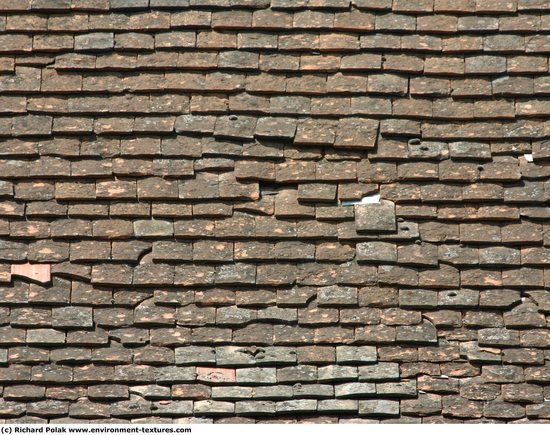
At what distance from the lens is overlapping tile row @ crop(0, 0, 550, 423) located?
22.8 ft

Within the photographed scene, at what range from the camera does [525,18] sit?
748 cm

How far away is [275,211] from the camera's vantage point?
23.7ft

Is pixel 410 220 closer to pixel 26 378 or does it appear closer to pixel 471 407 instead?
pixel 471 407

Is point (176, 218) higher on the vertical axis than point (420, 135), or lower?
lower

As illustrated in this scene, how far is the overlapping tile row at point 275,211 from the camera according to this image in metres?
6.94

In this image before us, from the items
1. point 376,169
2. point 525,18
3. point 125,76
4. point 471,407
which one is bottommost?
point 471,407

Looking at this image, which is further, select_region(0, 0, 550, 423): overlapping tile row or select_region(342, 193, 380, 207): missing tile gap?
select_region(342, 193, 380, 207): missing tile gap

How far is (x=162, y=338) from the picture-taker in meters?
6.99

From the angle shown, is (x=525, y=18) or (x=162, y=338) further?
(x=525, y=18)

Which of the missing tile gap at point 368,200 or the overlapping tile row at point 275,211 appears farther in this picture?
the missing tile gap at point 368,200

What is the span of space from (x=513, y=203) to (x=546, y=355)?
948mm

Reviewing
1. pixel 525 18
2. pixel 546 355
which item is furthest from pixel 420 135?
pixel 546 355

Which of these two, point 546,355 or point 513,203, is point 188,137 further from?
point 546,355

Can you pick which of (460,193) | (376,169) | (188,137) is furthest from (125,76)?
(460,193)
